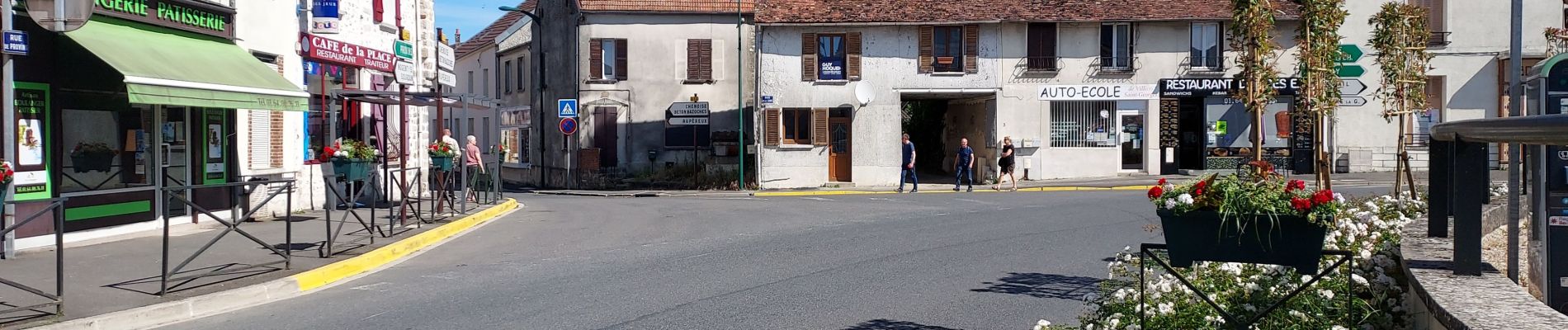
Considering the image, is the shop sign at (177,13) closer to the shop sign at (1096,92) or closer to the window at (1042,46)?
the window at (1042,46)

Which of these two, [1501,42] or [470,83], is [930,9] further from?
[470,83]

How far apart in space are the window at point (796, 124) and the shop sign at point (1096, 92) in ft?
20.0

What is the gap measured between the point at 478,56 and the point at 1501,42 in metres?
33.9

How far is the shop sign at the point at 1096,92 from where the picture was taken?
29.5 meters

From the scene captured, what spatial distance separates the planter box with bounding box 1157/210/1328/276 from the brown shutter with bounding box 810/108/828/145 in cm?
2438

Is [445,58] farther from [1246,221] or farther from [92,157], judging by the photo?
[1246,221]

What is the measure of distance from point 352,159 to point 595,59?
16289 mm

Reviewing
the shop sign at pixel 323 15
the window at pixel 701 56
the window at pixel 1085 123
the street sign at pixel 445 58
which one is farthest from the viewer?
the window at pixel 701 56

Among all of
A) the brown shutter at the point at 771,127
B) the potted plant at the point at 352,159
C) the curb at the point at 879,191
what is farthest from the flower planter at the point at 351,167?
the brown shutter at the point at 771,127

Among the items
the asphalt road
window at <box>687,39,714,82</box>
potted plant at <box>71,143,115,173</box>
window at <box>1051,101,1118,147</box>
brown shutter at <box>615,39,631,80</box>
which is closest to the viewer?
the asphalt road

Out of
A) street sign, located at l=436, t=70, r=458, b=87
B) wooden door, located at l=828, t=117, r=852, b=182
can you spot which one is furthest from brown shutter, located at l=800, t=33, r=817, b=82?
street sign, located at l=436, t=70, r=458, b=87

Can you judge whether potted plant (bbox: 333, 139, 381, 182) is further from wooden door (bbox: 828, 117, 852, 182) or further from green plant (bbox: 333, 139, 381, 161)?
wooden door (bbox: 828, 117, 852, 182)

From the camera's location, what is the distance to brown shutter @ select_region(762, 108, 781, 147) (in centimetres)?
2919

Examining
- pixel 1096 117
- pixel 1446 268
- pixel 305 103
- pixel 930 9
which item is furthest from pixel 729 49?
pixel 1446 268
